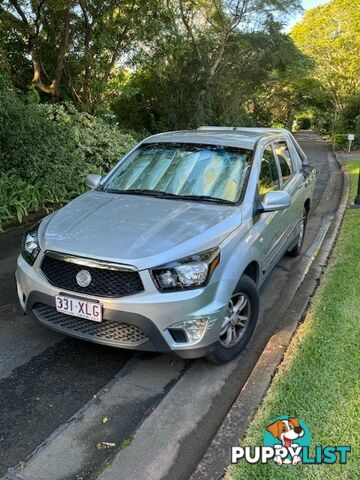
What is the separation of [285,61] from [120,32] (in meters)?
15.1

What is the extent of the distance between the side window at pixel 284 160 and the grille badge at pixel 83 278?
2732 mm

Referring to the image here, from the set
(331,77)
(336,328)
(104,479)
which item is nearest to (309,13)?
(331,77)

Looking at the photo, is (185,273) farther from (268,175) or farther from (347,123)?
(347,123)

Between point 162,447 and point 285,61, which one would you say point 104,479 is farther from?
point 285,61

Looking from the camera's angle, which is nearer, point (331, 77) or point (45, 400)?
point (45, 400)

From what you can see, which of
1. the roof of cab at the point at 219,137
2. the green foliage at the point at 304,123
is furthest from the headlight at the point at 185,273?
the green foliage at the point at 304,123

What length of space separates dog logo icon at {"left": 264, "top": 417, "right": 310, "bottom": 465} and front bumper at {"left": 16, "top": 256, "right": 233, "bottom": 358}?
687 millimetres

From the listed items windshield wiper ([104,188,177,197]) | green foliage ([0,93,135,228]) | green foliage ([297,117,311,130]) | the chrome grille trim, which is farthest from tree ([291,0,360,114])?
green foliage ([297,117,311,130])

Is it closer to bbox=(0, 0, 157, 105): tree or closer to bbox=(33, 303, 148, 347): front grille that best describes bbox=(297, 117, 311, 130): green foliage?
bbox=(0, 0, 157, 105): tree

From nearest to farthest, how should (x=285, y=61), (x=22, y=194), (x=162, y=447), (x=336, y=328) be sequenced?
(x=162, y=447) → (x=336, y=328) → (x=22, y=194) → (x=285, y=61)

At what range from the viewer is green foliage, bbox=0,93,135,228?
24.8ft

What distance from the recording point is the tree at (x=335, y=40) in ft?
90.3

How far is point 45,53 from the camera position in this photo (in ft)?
39.6

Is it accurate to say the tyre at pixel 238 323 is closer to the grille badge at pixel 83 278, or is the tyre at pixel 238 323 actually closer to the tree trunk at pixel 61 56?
the grille badge at pixel 83 278
